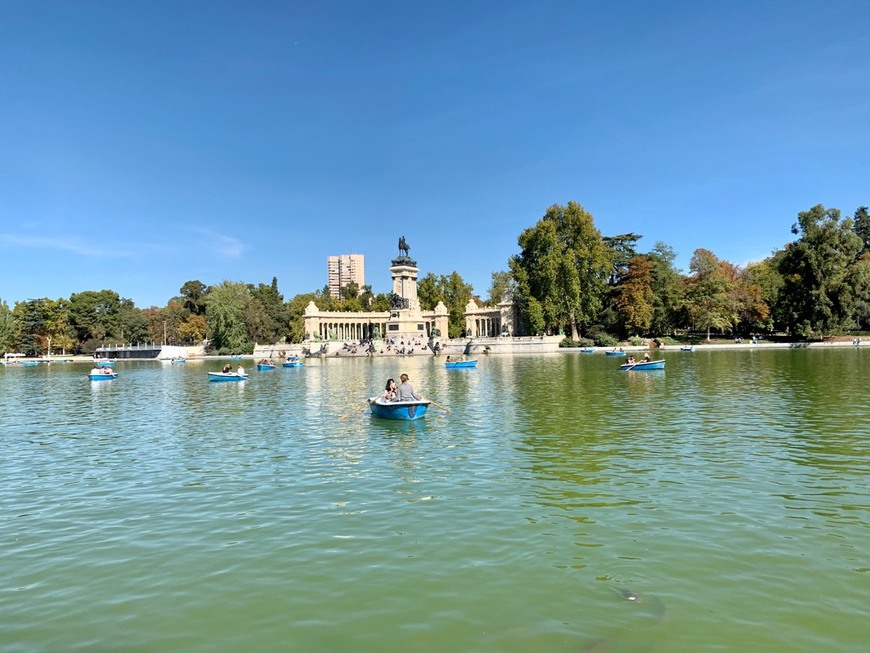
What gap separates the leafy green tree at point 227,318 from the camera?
92.7 metres

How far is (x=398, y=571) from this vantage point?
24.5 ft

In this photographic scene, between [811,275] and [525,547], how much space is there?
74.7 meters

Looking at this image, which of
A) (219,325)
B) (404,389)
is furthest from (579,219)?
(404,389)

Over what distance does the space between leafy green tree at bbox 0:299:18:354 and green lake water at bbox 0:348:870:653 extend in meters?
101

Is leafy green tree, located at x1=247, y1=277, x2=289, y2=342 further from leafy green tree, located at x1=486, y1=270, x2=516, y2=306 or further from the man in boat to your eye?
the man in boat

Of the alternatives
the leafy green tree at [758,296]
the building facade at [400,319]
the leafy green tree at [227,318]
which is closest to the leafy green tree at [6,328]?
the leafy green tree at [227,318]

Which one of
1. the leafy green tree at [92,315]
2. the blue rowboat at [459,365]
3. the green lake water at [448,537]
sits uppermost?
the leafy green tree at [92,315]

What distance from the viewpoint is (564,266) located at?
260 ft

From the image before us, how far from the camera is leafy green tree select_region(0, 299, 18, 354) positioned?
98.8 metres

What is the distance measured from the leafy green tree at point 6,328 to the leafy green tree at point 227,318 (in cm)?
3513

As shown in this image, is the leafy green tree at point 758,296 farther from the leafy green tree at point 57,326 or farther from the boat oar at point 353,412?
the leafy green tree at point 57,326

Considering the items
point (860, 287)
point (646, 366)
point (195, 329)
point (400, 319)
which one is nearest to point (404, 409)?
point (646, 366)

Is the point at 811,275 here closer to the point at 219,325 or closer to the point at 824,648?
the point at 824,648

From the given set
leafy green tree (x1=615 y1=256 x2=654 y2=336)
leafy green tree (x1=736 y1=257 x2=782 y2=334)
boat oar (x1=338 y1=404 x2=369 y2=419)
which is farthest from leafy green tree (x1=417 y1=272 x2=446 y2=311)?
boat oar (x1=338 y1=404 x2=369 y2=419)
